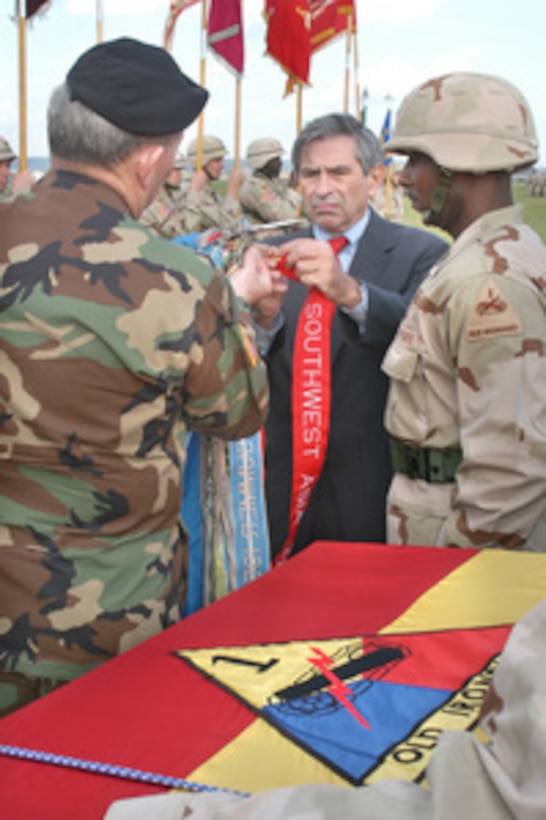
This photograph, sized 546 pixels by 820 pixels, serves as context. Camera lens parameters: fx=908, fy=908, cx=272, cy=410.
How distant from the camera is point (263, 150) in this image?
12.9m

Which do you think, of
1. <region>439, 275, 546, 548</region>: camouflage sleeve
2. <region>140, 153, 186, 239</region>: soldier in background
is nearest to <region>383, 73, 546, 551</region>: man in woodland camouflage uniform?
<region>439, 275, 546, 548</region>: camouflage sleeve

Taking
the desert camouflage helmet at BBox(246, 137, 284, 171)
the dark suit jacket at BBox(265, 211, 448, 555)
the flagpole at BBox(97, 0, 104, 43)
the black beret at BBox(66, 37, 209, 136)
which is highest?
the flagpole at BBox(97, 0, 104, 43)

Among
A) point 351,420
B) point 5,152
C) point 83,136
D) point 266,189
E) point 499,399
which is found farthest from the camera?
point 266,189

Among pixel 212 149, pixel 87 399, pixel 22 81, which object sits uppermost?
pixel 22 81

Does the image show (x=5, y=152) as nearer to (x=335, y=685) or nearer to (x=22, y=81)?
(x=22, y=81)

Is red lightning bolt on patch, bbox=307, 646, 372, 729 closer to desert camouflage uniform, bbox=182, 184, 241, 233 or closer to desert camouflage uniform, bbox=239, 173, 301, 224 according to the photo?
desert camouflage uniform, bbox=182, 184, 241, 233

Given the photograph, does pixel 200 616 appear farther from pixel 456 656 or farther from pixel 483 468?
pixel 483 468

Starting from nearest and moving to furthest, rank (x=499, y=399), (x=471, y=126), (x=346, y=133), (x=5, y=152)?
(x=499, y=399) → (x=471, y=126) → (x=346, y=133) → (x=5, y=152)

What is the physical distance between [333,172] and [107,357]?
181cm

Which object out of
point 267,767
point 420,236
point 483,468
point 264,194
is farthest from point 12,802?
point 264,194

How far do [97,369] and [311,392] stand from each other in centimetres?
129

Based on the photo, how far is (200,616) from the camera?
1.83 metres

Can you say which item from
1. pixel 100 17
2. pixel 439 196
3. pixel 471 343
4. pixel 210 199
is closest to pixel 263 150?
pixel 210 199

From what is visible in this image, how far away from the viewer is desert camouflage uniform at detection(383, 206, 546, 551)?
87.6 inches
